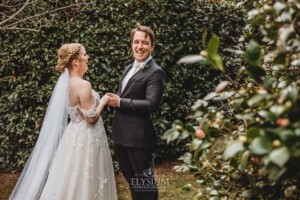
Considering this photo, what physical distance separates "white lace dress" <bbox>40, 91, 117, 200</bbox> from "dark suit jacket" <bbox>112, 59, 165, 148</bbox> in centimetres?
47

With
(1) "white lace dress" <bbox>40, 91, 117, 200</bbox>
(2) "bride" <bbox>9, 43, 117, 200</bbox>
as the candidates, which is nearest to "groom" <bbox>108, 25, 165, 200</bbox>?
(2) "bride" <bbox>9, 43, 117, 200</bbox>

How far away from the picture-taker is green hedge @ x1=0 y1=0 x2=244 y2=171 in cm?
599

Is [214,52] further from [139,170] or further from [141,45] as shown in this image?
[139,170]

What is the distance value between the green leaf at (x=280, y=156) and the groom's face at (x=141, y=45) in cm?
293

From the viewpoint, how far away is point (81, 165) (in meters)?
4.25

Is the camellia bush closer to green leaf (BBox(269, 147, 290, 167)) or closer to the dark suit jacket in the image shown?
green leaf (BBox(269, 147, 290, 167))

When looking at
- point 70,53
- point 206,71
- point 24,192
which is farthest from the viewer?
point 206,71

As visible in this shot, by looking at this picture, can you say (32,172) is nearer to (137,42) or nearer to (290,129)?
(137,42)

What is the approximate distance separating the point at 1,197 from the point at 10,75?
193 cm

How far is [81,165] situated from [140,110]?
1.03 meters

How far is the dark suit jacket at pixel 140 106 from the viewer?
377 cm

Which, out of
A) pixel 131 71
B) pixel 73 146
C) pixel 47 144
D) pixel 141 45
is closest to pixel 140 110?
pixel 131 71

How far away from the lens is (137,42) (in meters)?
3.92

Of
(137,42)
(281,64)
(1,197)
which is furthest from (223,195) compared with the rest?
(1,197)
